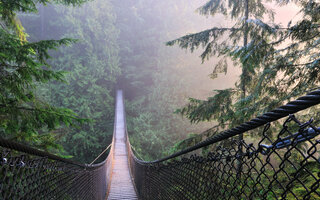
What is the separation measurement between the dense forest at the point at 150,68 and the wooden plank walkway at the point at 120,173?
1.43 metres

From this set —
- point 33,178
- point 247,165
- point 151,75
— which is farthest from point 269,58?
point 151,75

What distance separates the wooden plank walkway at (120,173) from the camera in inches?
167

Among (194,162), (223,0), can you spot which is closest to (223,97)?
(223,0)

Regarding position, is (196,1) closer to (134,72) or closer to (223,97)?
(134,72)

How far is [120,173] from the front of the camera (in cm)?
615

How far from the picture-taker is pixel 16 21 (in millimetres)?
2545

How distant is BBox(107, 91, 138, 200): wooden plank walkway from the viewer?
4240mm

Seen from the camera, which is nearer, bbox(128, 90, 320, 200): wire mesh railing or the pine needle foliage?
bbox(128, 90, 320, 200): wire mesh railing

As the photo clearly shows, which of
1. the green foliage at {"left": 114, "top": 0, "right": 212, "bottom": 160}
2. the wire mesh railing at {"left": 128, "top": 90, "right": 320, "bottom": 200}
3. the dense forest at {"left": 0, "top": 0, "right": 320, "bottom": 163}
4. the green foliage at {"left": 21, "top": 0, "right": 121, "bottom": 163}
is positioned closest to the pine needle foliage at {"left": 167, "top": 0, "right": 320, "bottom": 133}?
the dense forest at {"left": 0, "top": 0, "right": 320, "bottom": 163}

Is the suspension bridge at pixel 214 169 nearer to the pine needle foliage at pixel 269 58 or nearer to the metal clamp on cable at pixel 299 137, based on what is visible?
the metal clamp on cable at pixel 299 137

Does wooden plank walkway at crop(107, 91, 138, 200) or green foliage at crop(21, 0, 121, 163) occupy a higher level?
green foliage at crop(21, 0, 121, 163)

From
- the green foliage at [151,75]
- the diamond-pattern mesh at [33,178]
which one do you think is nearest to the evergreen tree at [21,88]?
the diamond-pattern mesh at [33,178]

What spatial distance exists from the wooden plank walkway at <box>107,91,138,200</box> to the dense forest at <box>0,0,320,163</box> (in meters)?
1.43

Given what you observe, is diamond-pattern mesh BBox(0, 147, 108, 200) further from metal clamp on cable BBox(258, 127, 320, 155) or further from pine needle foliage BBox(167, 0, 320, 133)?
pine needle foliage BBox(167, 0, 320, 133)
